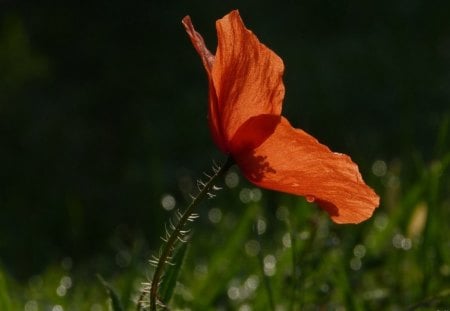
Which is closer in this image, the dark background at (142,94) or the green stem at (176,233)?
the green stem at (176,233)

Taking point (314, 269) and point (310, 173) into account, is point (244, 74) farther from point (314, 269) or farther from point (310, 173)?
point (314, 269)

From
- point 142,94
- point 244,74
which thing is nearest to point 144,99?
point 142,94

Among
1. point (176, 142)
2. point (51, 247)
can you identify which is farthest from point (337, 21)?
point (51, 247)

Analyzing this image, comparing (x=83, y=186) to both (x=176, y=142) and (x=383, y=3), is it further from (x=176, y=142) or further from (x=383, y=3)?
(x=383, y=3)

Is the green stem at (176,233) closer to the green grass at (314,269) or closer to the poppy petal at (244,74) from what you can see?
the poppy petal at (244,74)

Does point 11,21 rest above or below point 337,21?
above

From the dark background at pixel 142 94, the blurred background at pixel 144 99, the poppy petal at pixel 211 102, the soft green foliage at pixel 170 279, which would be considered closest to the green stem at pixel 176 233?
the poppy petal at pixel 211 102
